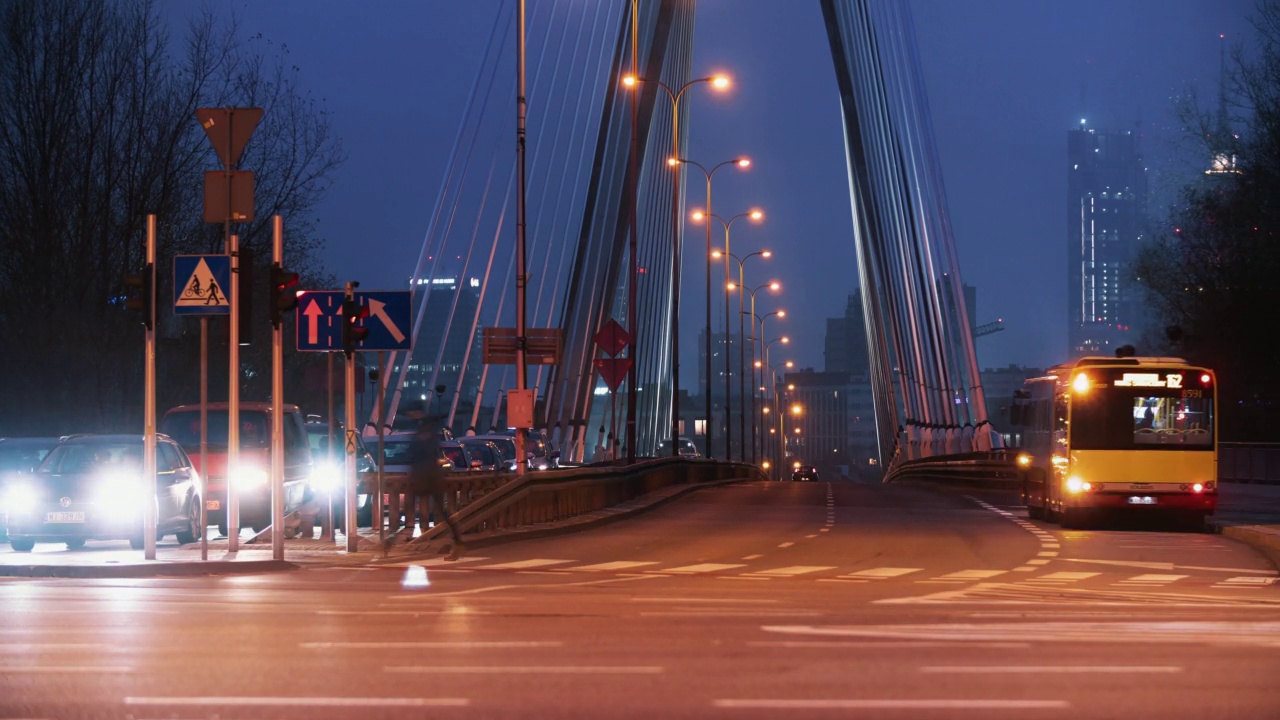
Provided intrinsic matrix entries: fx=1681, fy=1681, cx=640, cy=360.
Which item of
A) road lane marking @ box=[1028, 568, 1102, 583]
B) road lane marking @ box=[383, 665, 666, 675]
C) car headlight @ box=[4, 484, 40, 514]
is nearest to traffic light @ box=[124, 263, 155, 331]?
car headlight @ box=[4, 484, 40, 514]

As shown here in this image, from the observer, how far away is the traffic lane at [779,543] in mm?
19078

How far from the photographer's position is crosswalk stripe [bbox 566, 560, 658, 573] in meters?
18.1

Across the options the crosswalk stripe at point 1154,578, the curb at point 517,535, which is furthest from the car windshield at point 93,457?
the crosswalk stripe at point 1154,578

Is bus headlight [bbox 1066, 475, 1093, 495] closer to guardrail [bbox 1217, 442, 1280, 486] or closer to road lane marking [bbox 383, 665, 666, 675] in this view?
road lane marking [bbox 383, 665, 666, 675]

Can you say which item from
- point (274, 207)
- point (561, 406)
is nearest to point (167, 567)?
point (274, 207)

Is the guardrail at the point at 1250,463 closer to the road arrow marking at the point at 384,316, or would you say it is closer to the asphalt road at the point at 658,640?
the asphalt road at the point at 658,640

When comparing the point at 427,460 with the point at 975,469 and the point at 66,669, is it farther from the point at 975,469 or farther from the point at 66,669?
the point at 975,469

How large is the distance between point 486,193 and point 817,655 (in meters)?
37.2

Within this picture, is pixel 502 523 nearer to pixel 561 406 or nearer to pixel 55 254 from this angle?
pixel 55 254

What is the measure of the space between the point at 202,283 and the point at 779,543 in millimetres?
8934

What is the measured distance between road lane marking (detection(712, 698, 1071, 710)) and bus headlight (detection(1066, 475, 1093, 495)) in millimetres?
20218

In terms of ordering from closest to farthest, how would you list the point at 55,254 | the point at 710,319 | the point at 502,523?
the point at 502,523
the point at 55,254
the point at 710,319

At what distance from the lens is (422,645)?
10430 mm

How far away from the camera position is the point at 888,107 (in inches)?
2302
